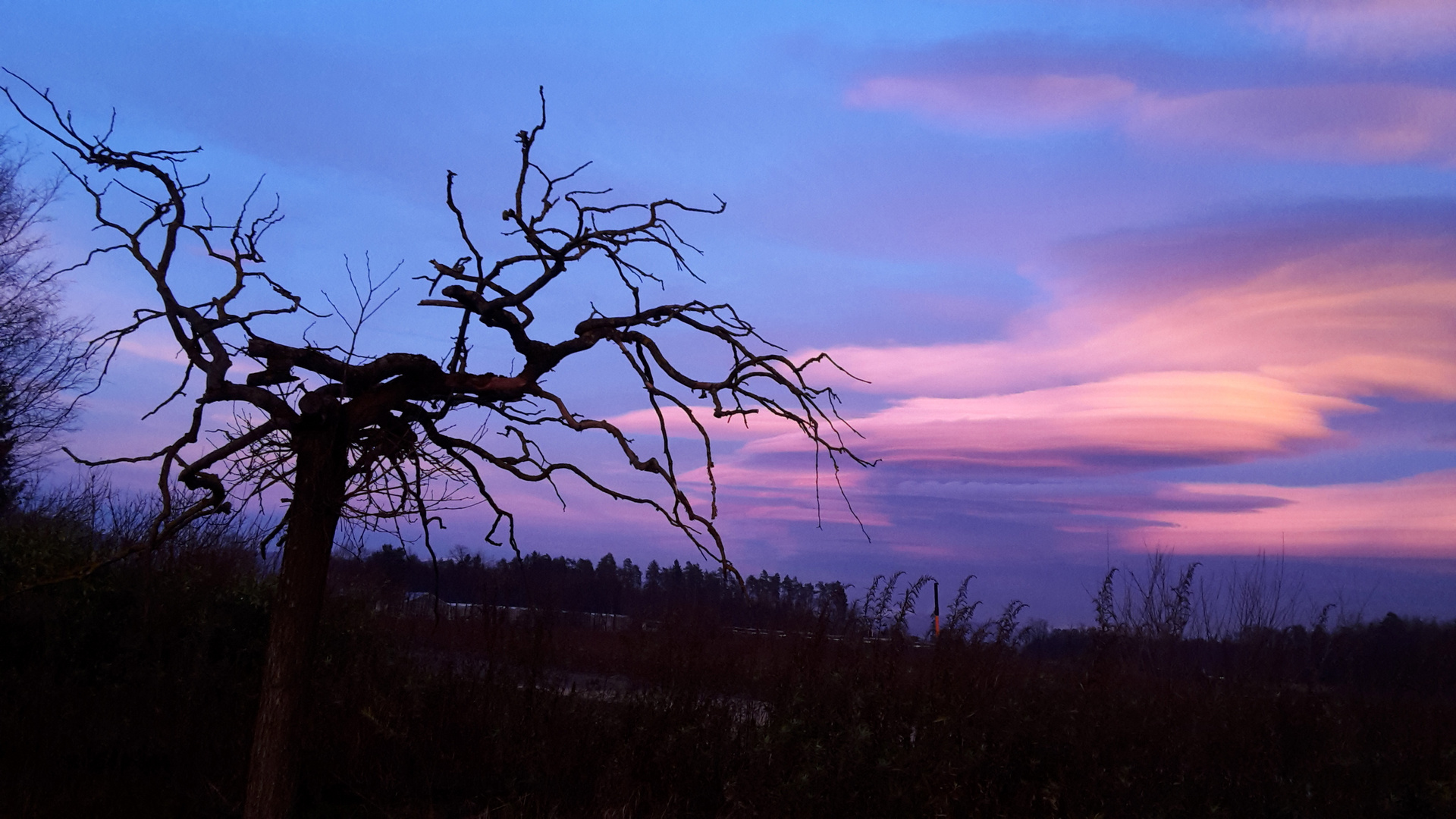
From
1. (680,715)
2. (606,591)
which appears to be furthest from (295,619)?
(606,591)

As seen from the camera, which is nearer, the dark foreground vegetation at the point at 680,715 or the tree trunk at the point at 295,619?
the tree trunk at the point at 295,619

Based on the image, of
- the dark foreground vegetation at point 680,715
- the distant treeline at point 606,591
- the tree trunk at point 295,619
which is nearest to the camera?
the tree trunk at point 295,619

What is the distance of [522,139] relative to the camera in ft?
17.0

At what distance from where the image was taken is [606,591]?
Answer: 22.7 meters

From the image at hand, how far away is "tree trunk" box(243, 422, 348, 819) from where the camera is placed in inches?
198

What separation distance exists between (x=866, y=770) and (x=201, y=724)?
566 centimetres

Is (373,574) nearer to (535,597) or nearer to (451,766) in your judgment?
(535,597)

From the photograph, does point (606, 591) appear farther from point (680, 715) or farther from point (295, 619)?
point (295, 619)

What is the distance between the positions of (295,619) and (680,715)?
12.2 feet

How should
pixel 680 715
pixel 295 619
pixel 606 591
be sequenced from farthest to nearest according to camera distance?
pixel 606 591
pixel 680 715
pixel 295 619

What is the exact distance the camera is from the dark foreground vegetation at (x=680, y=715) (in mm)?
6824

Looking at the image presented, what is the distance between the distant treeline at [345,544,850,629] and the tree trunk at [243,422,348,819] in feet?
1.66

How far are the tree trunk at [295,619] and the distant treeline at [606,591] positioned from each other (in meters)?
0.51

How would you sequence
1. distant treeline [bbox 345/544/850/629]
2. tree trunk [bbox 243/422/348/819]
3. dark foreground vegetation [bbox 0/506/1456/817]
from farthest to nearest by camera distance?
distant treeline [bbox 345/544/850/629] → dark foreground vegetation [bbox 0/506/1456/817] → tree trunk [bbox 243/422/348/819]
